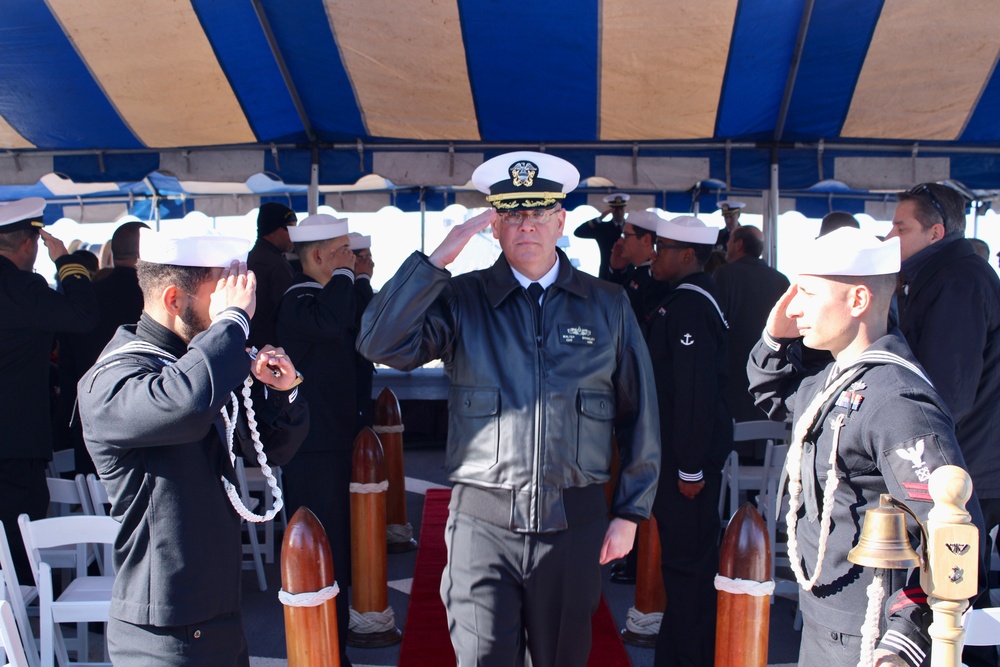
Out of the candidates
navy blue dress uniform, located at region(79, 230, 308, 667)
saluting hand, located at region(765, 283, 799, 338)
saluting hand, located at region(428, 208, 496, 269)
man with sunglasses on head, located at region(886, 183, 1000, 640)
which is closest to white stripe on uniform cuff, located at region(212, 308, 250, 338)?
navy blue dress uniform, located at region(79, 230, 308, 667)

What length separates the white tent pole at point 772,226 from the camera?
5812 millimetres

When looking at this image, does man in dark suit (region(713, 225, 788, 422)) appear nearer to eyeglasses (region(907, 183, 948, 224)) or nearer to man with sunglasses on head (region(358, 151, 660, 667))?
eyeglasses (region(907, 183, 948, 224))

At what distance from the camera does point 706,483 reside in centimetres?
382

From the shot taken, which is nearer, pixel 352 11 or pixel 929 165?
pixel 352 11

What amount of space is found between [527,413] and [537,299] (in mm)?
354

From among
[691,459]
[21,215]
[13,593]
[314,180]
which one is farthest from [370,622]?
[314,180]

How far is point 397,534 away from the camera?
5594 mm

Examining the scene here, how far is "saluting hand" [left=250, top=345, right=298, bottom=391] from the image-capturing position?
7.36 ft

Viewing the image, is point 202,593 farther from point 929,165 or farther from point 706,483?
point 929,165

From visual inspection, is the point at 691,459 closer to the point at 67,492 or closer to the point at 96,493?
the point at 96,493

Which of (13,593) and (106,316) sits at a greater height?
(106,316)

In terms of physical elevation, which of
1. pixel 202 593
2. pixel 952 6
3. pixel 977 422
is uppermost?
pixel 952 6

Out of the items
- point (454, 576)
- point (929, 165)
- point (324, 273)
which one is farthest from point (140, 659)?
point (929, 165)

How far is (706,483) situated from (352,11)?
10.2 feet
